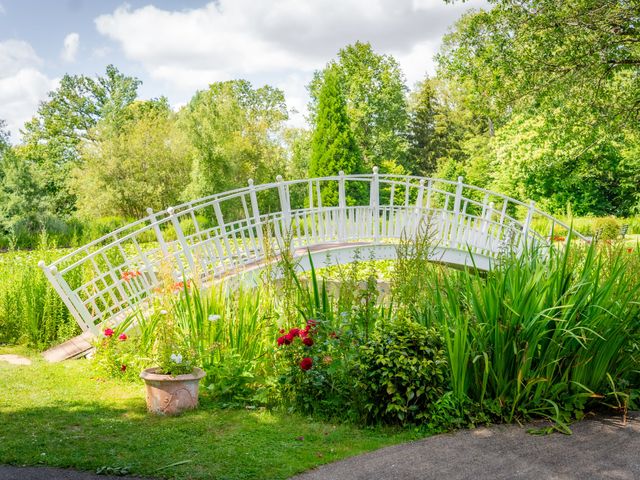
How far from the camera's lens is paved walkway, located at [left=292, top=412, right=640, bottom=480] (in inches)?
138

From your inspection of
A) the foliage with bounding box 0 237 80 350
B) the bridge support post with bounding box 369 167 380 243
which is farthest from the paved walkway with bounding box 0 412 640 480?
the bridge support post with bounding box 369 167 380 243

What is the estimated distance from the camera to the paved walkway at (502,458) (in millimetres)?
3500

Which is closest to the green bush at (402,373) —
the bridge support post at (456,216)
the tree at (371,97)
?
the bridge support post at (456,216)

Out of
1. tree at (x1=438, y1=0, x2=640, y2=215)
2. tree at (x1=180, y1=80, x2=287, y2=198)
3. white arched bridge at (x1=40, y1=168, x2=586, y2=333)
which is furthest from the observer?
tree at (x1=180, y1=80, x2=287, y2=198)

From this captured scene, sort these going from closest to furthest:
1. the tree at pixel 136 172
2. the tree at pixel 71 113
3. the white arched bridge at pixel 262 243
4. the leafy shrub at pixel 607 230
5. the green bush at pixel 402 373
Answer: the green bush at pixel 402 373
the leafy shrub at pixel 607 230
the white arched bridge at pixel 262 243
the tree at pixel 136 172
the tree at pixel 71 113

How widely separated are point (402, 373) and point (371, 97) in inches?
1047

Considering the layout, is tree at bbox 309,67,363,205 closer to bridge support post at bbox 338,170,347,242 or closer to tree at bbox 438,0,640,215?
tree at bbox 438,0,640,215

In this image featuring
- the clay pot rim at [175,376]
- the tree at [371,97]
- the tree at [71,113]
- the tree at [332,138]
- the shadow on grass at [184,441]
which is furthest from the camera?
the tree at [71,113]

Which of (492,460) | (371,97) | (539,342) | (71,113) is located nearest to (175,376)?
(492,460)

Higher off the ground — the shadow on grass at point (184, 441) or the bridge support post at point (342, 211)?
the bridge support post at point (342, 211)

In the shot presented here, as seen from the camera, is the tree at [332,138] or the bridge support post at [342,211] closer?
the bridge support post at [342,211]

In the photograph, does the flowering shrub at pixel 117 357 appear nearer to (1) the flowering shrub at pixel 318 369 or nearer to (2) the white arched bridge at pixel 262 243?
(2) the white arched bridge at pixel 262 243

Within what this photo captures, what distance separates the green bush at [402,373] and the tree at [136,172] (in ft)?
68.0

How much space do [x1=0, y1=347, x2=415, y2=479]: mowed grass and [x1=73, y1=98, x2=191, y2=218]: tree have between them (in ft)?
63.9
